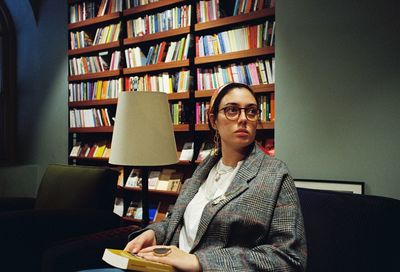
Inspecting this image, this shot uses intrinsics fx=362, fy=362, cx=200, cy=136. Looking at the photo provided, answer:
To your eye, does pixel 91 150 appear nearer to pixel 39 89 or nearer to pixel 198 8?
pixel 39 89

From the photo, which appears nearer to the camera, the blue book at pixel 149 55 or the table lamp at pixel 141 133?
the table lamp at pixel 141 133

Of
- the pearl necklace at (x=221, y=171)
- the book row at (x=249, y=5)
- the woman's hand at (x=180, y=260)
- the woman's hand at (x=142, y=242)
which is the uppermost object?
the book row at (x=249, y=5)

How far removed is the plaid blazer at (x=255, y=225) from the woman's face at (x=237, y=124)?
0.07 metres

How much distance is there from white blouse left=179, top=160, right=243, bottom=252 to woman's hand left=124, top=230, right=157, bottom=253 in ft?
0.38

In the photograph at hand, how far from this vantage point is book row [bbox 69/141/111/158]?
3.91 m

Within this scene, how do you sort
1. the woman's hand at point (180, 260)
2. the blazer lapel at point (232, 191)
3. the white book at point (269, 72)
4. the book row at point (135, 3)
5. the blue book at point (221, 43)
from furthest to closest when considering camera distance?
the book row at point (135, 3), the blue book at point (221, 43), the white book at point (269, 72), the blazer lapel at point (232, 191), the woman's hand at point (180, 260)

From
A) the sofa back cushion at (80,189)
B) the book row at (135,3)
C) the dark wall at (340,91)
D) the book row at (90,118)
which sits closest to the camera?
the dark wall at (340,91)

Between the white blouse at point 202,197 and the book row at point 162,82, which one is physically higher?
the book row at point 162,82

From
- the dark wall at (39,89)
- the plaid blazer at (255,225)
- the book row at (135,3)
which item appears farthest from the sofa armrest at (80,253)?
the dark wall at (39,89)

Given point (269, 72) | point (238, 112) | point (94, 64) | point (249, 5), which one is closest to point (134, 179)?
point (94, 64)

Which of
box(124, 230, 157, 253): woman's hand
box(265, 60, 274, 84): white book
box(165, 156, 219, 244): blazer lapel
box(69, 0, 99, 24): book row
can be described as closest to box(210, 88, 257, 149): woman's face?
box(165, 156, 219, 244): blazer lapel

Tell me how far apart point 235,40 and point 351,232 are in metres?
2.15

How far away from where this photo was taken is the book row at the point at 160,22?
333 centimetres

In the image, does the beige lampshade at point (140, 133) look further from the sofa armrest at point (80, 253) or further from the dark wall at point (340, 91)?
the dark wall at point (340, 91)
